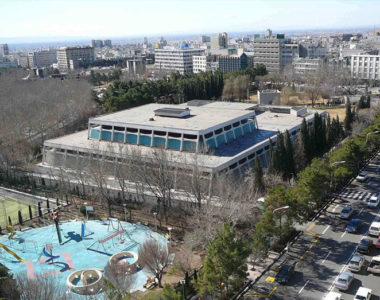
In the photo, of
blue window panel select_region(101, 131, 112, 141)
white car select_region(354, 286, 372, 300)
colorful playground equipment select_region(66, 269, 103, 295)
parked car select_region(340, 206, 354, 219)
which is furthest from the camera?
blue window panel select_region(101, 131, 112, 141)

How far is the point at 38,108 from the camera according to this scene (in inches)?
3041

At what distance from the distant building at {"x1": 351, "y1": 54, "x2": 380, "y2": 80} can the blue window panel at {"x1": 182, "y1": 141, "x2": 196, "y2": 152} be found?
93695 millimetres

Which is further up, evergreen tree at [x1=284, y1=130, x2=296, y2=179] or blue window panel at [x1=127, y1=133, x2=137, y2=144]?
blue window panel at [x1=127, y1=133, x2=137, y2=144]

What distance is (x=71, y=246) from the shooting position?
3622cm

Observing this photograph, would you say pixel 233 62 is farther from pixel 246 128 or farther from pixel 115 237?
pixel 115 237

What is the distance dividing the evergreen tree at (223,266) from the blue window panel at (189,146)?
2016cm

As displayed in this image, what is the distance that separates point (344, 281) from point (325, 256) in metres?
4.67

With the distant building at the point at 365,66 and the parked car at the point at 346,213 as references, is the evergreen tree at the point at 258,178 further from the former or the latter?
the distant building at the point at 365,66

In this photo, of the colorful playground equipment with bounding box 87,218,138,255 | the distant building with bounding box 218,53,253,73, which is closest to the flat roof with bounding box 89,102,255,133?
the colorful playground equipment with bounding box 87,218,138,255

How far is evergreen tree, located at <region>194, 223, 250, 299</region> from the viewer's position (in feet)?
80.1

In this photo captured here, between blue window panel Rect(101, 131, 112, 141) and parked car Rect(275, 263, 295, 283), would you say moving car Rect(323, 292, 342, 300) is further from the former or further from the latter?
blue window panel Rect(101, 131, 112, 141)

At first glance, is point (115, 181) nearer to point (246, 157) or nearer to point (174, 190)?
point (174, 190)

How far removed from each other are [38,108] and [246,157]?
160 feet

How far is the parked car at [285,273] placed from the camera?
2742 centimetres
